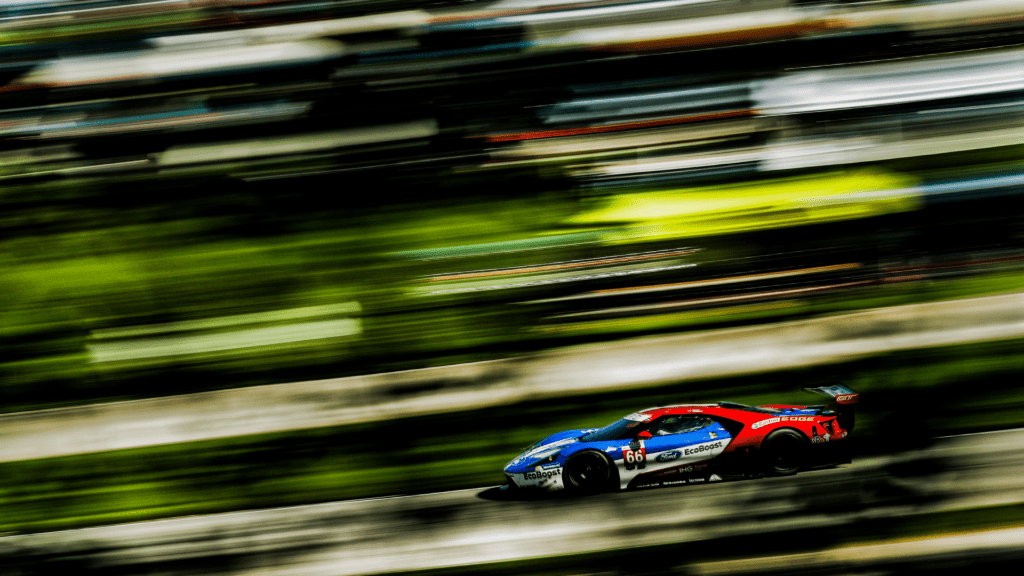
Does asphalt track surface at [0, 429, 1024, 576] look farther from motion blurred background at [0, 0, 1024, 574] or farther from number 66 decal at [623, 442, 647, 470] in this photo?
number 66 decal at [623, 442, 647, 470]

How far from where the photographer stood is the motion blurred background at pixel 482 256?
2180 millimetres

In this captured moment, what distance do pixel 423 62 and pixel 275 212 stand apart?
0.64 meters

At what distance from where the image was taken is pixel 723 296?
2.21 meters

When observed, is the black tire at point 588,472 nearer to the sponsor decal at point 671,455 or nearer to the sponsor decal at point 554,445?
the sponsor decal at point 554,445

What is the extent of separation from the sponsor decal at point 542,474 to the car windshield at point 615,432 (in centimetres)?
11

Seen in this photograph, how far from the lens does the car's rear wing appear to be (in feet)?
6.68

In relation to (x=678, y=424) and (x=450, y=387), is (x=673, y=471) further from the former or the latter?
(x=450, y=387)

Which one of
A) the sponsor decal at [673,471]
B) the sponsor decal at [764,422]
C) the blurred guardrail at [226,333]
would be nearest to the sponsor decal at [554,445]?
the sponsor decal at [673,471]

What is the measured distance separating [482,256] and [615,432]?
65 cm

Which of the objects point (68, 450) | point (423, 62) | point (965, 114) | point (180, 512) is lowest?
point (180, 512)

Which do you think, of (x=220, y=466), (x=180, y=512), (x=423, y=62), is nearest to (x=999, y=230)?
(x=423, y=62)

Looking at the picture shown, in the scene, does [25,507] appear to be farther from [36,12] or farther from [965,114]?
→ [965,114]

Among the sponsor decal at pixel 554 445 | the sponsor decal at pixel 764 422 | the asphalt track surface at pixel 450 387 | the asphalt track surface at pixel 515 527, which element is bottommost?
the asphalt track surface at pixel 515 527

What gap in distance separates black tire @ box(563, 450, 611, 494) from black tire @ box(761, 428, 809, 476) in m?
0.41
